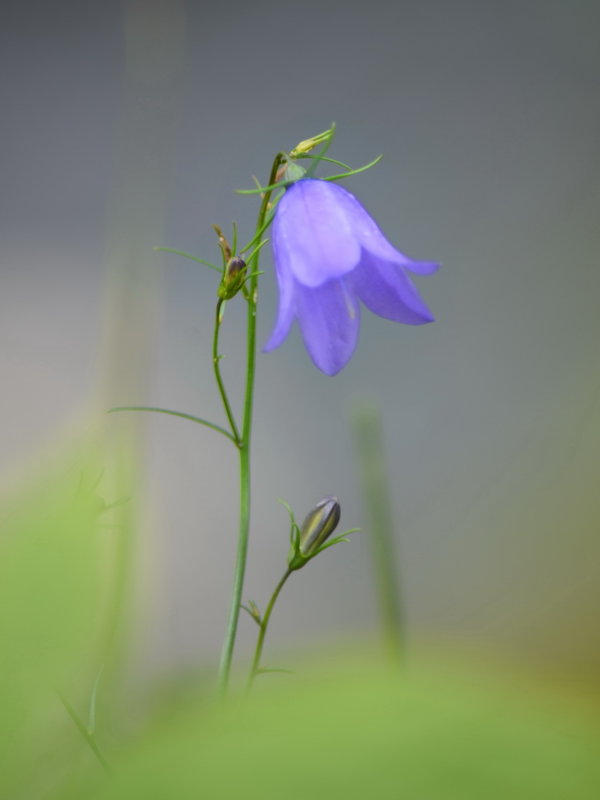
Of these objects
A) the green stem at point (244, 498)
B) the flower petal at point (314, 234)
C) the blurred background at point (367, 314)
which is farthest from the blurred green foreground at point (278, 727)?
the blurred background at point (367, 314)

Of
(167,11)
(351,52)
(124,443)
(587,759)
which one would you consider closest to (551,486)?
(351,52)

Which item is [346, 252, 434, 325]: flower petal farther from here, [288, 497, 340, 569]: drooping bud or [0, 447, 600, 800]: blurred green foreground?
[0, 447, 600, 800]: blurred green foreground

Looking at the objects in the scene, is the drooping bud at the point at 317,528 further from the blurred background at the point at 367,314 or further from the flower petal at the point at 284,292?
the blurred background at the point at 367,314

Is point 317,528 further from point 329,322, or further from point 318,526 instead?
point 329,322

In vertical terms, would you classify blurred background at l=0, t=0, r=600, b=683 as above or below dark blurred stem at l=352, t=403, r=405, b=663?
above

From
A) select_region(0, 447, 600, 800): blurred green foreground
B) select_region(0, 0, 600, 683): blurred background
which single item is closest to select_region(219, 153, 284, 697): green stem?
select_region(0, 447, 600, 800): blurred green foreground

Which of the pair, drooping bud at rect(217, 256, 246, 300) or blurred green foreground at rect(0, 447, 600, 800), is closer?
blurred green foreground at rect(0, 447, 600, 800)
